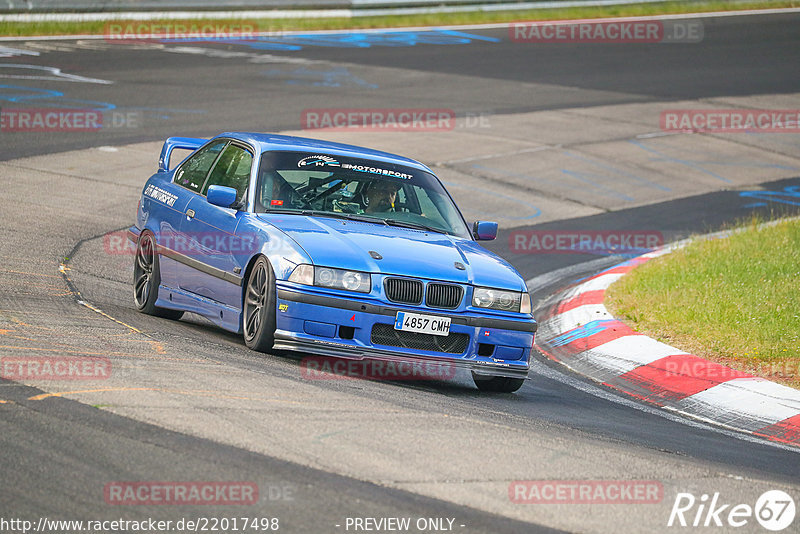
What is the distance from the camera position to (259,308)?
7.12m

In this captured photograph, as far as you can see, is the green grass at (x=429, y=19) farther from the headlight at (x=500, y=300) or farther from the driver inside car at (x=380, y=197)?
the headlight at (x=500, y=300)

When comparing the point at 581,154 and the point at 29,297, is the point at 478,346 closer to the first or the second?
the point at 29,297

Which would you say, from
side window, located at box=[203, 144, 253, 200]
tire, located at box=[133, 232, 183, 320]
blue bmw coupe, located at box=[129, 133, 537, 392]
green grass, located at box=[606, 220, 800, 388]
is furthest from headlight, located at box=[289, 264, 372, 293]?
green grass, located at box=[606, 220, 800, 388]

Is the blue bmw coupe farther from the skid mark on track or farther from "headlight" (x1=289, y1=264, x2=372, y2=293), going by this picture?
the skid mark on track

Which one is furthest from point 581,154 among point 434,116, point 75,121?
point 75,121

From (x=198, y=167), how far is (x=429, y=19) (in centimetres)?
2390

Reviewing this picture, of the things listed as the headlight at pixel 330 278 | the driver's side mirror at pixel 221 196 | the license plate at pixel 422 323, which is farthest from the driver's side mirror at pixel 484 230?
the driver's side mirror at pixel 221 196

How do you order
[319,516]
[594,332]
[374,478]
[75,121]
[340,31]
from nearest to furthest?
[319,516] < [374,478] < [594,332] < [75,121] < [340,31]

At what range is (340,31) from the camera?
29.8m

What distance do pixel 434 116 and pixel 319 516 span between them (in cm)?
1645

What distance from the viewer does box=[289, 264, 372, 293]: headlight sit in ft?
22.6

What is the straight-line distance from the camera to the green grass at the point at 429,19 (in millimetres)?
25984

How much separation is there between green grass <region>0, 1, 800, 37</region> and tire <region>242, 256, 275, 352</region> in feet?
66.6

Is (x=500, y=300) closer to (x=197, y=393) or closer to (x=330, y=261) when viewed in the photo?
(x=330, y=261)
